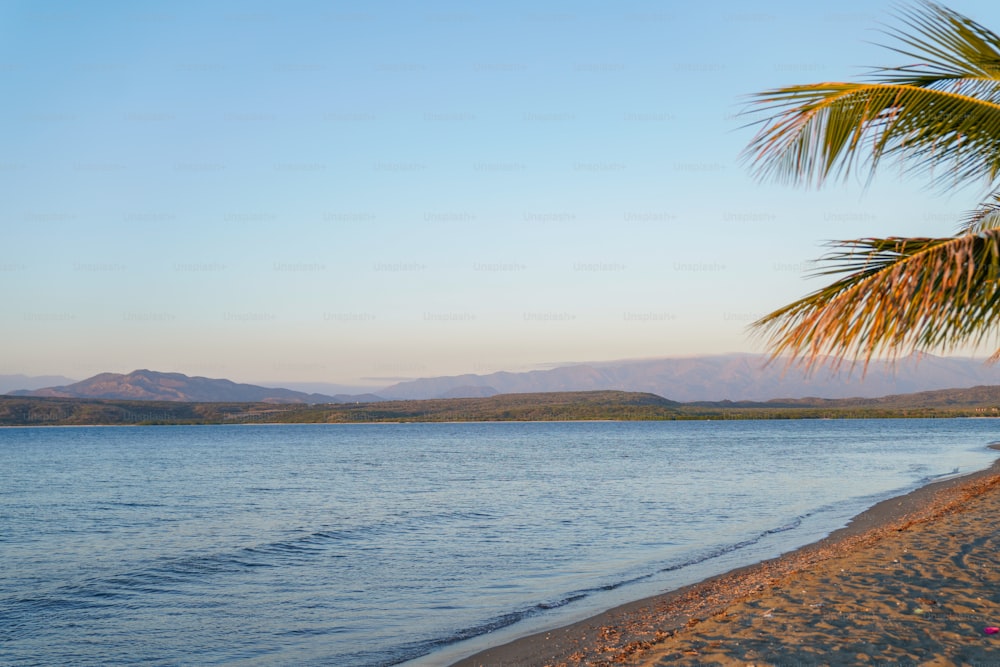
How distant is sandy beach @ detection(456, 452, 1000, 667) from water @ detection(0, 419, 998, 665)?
1571mm

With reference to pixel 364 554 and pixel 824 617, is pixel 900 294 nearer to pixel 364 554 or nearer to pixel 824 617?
pixel 824 617

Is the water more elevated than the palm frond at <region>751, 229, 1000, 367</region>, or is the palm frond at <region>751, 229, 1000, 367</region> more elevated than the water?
the palm frond at <region>751, 229, 1000, 367</region>

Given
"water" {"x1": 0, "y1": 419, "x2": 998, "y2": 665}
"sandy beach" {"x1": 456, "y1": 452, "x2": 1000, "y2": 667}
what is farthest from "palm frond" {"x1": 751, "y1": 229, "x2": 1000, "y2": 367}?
"water" {"x1": 0, "y1": 419, "x2": 998, "y2": 665}

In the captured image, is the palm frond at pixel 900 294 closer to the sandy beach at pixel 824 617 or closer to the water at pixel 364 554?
the sandy beach at pixel 824 617

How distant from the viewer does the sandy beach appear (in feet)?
27.3

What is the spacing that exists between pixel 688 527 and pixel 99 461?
63122mm

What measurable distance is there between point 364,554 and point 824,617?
13.2 metres

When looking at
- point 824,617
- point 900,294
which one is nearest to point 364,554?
point 824,617

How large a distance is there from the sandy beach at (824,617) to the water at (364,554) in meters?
1.57

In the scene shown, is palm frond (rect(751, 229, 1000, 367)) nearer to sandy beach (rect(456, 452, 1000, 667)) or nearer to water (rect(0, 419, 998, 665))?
sandy beach (rect(456, 452, 1000, 667))

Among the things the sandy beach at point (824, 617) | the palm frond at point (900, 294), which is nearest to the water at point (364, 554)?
the sandy beach at point (824, 617)

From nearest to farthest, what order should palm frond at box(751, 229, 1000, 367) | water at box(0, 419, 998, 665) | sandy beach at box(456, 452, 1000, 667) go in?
1. palm frond at box(751, 229, 1000, 367)
2. sandy beach at box(456, 452, 1000, 667)
3. water at box(0, 419, 998, 665)

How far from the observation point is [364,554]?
2045cm

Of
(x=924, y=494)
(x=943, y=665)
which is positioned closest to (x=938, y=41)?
(x=943, y=665)
